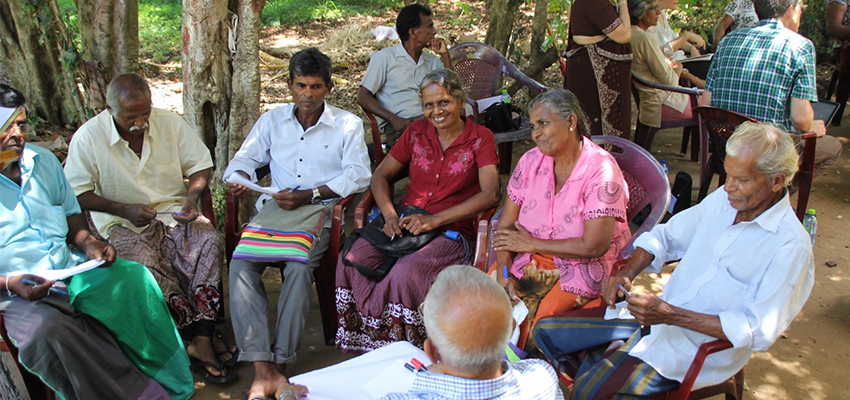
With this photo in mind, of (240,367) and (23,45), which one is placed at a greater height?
(23,45)

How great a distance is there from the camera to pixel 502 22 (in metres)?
6.68

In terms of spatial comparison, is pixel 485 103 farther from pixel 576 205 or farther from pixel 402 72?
pixel 576 205

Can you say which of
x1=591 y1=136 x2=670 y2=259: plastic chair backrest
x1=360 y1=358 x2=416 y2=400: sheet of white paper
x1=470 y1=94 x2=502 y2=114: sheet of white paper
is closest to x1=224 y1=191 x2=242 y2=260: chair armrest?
x1=360 y1=358 x2=416 y2=400: sheet of white paper

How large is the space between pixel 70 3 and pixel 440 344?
1307cm

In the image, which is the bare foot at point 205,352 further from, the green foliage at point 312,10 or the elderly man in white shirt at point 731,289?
the green foliage at point 312,10

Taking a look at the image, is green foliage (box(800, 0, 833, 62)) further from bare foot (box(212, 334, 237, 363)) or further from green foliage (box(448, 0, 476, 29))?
bare foot (box(212, 334, 237, 363))

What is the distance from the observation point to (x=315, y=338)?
145 inches

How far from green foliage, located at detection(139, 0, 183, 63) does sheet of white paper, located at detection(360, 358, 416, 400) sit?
25.6 ft

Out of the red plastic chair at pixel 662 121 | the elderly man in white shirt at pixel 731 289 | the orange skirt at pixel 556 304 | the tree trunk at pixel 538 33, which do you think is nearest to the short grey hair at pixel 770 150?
the elderly man in white shirt at pixel 731 289

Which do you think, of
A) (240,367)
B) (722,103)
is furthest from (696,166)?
(240,367)

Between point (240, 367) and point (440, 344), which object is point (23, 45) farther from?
point (440, 344)

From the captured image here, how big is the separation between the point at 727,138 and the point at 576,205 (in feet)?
6.10

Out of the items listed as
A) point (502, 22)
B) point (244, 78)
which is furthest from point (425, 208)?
point (502, 22)

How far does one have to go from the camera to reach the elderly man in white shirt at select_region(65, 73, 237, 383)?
3328 millimetres
